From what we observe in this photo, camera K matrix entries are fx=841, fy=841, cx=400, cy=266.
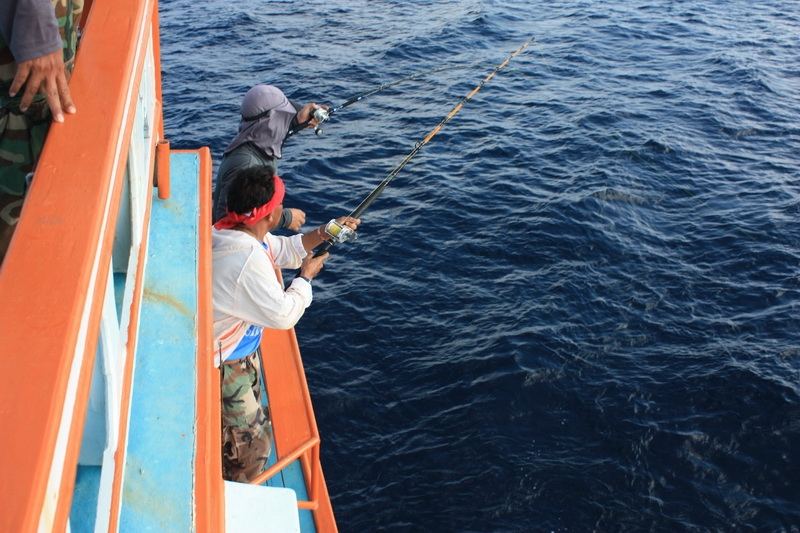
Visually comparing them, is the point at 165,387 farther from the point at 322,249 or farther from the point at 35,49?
the point at 322,249

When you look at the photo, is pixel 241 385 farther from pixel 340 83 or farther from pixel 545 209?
pixel 340 83

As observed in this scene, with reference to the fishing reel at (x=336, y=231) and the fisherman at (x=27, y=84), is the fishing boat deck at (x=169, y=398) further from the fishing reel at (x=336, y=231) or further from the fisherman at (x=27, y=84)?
the fishing reel at (x=336, y=231)

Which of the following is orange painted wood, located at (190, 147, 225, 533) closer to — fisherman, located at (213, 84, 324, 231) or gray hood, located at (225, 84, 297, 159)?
fisherman, located at (213, 84, 324, 231)

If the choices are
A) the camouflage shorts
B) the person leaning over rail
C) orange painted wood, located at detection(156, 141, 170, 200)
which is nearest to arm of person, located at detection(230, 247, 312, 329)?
the person leaning over rail

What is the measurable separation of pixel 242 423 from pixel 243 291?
0.98m

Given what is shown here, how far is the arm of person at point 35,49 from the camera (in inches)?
99.6

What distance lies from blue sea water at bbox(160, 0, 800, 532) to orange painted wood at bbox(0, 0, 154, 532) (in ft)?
14.8

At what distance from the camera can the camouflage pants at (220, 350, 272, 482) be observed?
4.62 m

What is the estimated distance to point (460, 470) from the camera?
680 centimetres

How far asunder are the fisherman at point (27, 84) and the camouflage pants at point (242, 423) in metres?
1.90

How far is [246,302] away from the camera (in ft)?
13.6

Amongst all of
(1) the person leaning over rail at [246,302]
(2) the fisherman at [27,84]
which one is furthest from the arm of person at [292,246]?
(2) the fisherman at [27,84]

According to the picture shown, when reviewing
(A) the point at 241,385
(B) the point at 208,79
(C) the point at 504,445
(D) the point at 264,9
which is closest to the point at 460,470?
(C) the point at 504,445

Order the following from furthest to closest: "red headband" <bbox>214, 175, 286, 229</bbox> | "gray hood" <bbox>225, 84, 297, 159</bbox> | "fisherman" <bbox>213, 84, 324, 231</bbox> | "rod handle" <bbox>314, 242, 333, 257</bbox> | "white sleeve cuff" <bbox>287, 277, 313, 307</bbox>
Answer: "gray hood" <bbox>225, 84, 297, 159</bbox> < "fisherman" <bbox>213, 84, 324, 231</bbox> < "rod handle" <bbox>314, 242, 333, 257</bbox> < "white sleeve cuff" <bbox>287, 277, 313, 307</bbox> < "red headband" <bbox>214, 175, 286, 229</bbox>
